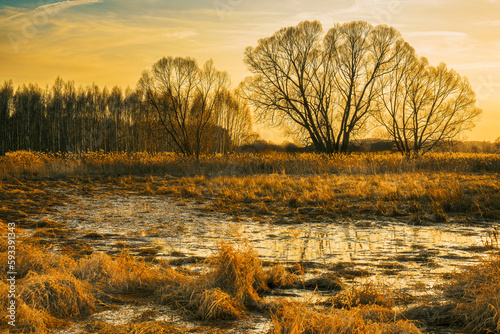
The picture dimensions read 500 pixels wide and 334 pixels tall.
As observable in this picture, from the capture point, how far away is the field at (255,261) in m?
3.96

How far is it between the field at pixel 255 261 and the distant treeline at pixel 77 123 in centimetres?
4725

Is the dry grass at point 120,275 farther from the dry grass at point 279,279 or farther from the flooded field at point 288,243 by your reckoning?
the dry grass at point 279,279

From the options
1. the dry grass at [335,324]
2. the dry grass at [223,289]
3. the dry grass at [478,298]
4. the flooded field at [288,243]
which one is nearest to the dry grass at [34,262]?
the flooded field at [288,243]

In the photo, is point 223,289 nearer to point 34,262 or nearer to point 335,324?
point 335,324

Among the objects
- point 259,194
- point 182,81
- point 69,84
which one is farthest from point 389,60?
point 69,84

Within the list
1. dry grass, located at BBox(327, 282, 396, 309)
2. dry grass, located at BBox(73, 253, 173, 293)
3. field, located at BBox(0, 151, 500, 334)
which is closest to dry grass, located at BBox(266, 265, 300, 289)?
field, located at BBox(0, 151, 500, 334)

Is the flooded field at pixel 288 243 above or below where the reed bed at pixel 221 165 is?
below

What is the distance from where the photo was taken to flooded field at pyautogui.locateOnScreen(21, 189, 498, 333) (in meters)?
5.07

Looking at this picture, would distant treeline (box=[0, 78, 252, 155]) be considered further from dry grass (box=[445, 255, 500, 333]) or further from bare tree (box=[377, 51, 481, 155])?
dry grass (box=[445, 255, 500, 333])

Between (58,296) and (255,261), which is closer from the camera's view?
(58,296)

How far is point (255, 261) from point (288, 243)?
2546 mm

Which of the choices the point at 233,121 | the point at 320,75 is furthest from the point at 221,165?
the point at 233,121

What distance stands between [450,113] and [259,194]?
101ft

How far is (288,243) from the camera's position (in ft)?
24.5
